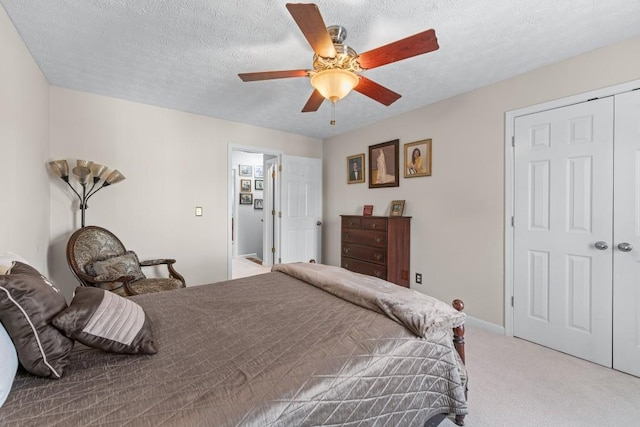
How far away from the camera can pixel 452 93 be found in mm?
3068

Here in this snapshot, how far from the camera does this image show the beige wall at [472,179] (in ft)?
7.79

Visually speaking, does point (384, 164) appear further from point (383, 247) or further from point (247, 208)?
point (247, 208)

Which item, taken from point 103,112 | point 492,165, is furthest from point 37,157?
point 492,165

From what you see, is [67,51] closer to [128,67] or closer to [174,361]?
[128,67]

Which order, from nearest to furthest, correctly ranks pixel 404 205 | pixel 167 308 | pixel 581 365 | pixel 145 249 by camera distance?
pixel 167 308 → pixel 581 365 → pixel 145 249 → pixel 404 205

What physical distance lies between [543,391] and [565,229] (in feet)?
4.29

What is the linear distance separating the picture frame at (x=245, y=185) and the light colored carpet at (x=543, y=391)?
5.55m

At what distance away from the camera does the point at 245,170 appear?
22.1ft

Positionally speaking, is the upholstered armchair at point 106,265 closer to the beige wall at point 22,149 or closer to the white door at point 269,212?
the beige wall at point 22,149

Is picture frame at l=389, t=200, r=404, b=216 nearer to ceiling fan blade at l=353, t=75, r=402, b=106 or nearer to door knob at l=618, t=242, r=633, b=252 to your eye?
ceiling fan blade at l=353, t=75, r=402, b=106

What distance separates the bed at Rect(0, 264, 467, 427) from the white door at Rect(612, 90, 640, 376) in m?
1.57

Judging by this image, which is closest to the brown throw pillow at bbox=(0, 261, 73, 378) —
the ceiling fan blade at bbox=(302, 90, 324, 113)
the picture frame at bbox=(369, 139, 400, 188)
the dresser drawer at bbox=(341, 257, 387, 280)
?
the ceiling fan blade at bbox=(302, 90, 324, 113)

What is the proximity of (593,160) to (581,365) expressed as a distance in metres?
1.61

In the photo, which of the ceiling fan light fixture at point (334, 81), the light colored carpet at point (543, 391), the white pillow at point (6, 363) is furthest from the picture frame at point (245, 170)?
the white pillow at point (6, 363)
